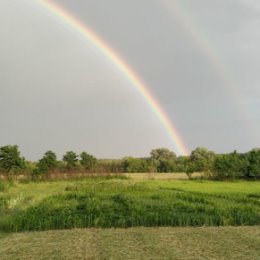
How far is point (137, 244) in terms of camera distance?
9156 millimetres

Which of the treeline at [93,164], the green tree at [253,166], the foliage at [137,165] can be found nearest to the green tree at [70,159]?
the treeline at [93,164]

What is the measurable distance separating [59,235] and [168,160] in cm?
7520

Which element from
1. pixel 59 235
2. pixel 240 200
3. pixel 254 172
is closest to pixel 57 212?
pixel 59 235

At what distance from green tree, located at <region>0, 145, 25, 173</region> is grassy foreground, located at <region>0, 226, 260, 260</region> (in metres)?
43.2

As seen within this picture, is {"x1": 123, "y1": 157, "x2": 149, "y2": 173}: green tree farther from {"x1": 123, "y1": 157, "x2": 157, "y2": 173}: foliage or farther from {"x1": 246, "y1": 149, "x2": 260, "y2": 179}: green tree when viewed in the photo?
{"x1": 246, "y1": 149, "x2": 260, "y2": 179}: green tree

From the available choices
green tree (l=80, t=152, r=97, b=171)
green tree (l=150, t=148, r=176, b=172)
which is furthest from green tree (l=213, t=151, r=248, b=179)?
green tree (l=150, t=148, r=176, b=172)

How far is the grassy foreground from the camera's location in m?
8.12

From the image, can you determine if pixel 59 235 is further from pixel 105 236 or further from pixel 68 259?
pixel 68 259

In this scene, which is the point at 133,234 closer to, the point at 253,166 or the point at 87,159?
the point at 253,166

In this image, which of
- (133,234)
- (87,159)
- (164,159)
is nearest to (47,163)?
(87,159)

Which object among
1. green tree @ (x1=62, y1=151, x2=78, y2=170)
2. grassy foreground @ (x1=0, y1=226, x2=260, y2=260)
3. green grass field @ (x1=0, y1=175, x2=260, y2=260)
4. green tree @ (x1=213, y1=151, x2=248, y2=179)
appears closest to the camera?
grassy foreground @ (x1=0, y1=226, x2=260, y2=260)

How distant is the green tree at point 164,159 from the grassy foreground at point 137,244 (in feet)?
226

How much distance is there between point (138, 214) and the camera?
44.3 feet

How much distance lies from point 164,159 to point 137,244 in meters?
77.8
